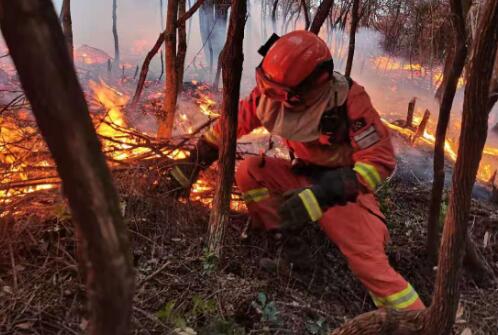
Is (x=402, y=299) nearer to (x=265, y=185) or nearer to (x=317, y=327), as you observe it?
(x=317, y=327)

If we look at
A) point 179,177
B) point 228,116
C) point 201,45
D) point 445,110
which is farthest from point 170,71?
point 201,45

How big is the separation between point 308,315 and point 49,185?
5.87ft

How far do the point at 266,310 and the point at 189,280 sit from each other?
0.47 metres

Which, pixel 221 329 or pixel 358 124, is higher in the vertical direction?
pixel 358 124

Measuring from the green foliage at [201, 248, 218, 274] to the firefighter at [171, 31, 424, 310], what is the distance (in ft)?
1.51

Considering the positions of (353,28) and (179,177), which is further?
(353,28)

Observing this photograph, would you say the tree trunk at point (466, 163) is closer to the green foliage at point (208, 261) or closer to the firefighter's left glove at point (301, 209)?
the firefighter's left glove at point (301, 209)

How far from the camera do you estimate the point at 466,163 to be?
155cm

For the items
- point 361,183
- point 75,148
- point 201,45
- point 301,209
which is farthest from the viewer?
point 201,45

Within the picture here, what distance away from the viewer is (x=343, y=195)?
106 inches

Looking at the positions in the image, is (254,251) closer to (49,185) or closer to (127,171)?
(127,171)

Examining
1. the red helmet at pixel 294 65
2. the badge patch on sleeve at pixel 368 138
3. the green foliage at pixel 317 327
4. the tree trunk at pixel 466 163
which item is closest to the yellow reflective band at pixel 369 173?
the badge patch on sleeve at pixel 368 138

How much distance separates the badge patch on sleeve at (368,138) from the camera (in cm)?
288

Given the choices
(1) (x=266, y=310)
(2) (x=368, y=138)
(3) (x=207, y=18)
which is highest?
(3) (x=207, y=18)
